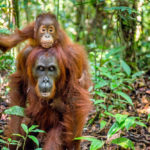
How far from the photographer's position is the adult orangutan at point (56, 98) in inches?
111

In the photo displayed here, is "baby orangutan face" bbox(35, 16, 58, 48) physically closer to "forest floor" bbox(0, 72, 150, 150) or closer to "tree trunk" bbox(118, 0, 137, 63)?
"forest floor" bbox(0, 72, 150, 150)

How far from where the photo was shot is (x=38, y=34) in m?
3.20

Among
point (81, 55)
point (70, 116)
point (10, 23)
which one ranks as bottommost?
point (70, 116)

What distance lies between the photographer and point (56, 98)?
3006mm

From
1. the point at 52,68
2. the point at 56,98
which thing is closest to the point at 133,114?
the point at 56,98

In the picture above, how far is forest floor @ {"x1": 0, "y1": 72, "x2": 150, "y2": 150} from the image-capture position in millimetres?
3217

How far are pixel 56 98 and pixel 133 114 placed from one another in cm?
136

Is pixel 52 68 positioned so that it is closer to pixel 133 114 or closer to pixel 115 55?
pixel 133 114

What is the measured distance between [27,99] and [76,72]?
82 cm

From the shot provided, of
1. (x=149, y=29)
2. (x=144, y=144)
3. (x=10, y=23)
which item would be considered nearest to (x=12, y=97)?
(x=10, y=23)

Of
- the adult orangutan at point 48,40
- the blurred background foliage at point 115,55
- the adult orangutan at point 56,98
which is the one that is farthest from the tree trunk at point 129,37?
the adult orangutan at point 56,98

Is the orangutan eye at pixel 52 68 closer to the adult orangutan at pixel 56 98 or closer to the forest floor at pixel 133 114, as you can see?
the adult orangutan at pixel 56 98

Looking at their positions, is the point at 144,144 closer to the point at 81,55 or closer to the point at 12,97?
the point at 81,55

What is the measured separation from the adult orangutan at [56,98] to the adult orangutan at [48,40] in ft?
0.31
